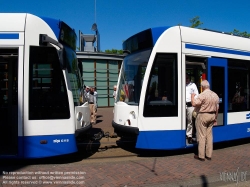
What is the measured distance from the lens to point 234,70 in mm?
6234

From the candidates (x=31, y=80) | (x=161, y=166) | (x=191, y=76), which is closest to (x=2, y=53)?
(x=31, y=80)

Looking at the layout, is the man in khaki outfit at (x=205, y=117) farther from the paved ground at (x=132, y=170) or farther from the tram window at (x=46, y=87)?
the tram window at (x=46, y=87)

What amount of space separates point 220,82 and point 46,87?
415 cm

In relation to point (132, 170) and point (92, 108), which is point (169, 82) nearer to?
point (132, 170)

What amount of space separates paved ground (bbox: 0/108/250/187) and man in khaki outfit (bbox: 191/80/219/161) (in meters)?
0.32

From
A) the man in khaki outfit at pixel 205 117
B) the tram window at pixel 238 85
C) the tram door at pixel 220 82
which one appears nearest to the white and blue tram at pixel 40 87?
the man in khaki outfit at pixel 205 117

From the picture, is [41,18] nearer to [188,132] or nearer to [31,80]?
[31,80]

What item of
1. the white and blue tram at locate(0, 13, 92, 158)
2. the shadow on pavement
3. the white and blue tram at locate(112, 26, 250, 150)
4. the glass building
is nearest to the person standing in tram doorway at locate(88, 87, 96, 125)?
the shadow on pavement

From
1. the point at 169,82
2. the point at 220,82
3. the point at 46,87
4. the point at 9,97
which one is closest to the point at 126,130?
the point at 169,82

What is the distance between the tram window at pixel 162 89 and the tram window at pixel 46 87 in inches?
69.5

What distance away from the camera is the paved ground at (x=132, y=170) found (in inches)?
160

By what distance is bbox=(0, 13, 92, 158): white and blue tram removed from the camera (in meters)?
4.42

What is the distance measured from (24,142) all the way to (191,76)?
489 cm

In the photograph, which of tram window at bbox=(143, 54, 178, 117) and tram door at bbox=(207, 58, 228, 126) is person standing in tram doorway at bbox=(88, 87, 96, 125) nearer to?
tram window at bbox=(143, 54, 178, 117)
